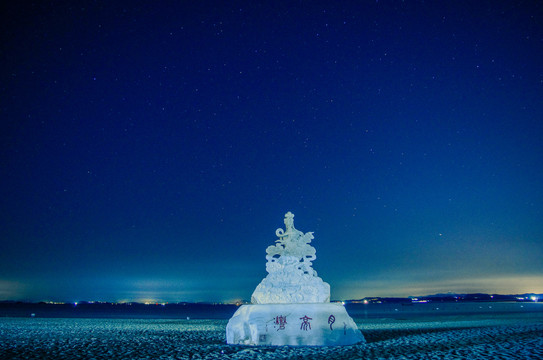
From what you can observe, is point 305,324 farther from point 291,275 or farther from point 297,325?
point 291,275

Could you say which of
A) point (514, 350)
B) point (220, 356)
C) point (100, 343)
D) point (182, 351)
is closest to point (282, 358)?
point (220, 356)

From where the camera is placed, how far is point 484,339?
2105 centimetres

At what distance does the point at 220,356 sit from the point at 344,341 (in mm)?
5035

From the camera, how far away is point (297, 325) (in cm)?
1727

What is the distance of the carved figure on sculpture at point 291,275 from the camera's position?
1816 cm

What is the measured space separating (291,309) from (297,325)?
24.9 inches

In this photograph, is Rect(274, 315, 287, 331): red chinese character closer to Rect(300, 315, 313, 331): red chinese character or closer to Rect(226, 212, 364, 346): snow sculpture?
Rect(226, 212, 364, 346): snow sculpture

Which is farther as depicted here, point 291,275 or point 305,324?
point 291,275

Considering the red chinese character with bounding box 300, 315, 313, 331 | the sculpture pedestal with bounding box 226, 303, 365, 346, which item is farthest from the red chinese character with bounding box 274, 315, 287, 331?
the red chinese character with bounding box 300, 315, 313, 331

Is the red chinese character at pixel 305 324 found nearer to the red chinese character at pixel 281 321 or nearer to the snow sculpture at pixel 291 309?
the snow sculpture at pixel 291 309

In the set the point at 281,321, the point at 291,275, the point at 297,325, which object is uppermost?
the point at 291,275

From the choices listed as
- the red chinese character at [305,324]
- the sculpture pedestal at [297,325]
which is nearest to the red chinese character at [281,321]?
the sculpture pedestal at [297,325]

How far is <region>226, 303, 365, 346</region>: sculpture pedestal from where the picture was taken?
17173 millimetres

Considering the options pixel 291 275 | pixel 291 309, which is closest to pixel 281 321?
pixel 291 309
